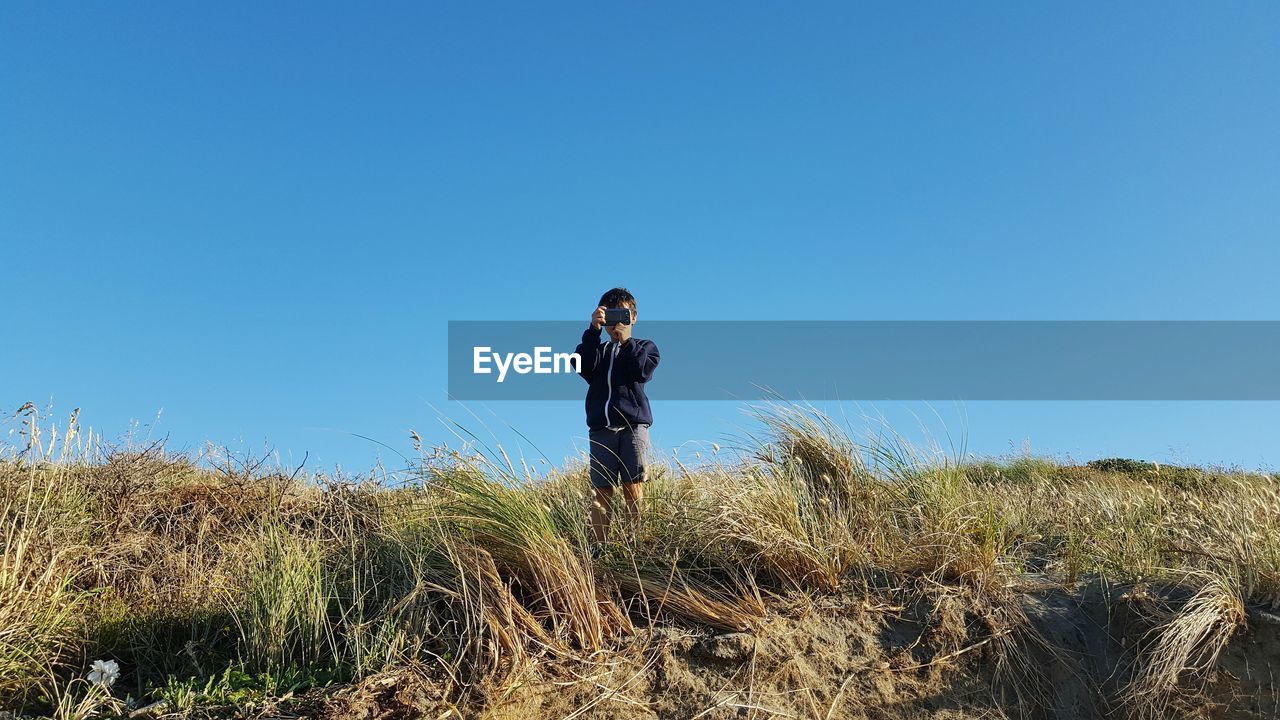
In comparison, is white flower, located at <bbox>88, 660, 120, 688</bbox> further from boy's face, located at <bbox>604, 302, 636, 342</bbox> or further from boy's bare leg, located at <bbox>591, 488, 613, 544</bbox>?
boy's face, located at <bbox>604, 302, 636, 342</bbox>

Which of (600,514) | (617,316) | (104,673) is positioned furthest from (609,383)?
(104,673)

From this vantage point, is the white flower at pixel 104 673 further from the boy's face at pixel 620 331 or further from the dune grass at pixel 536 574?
the boy's face at pixel 620 331

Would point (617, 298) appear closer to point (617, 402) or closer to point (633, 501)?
point (617, 402)

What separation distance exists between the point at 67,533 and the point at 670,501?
198 inches

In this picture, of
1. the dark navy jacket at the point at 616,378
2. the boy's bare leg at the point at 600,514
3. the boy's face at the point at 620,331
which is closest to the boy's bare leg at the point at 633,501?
the boy's bare leg at the point at 600,514

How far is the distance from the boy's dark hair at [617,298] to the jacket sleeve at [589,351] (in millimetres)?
270

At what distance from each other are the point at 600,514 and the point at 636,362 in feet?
4.56

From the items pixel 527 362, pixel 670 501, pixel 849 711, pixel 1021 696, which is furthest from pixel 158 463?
pixel 1021 696

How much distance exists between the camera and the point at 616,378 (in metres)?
6.83

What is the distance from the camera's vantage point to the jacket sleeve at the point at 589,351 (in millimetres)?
6926

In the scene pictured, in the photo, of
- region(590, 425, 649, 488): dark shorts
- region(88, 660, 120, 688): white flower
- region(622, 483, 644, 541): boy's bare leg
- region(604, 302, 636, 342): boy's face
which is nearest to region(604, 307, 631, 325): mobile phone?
region(604, 302, 636, 342): boy's face

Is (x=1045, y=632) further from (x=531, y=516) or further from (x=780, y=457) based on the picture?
(x=531, y=516)

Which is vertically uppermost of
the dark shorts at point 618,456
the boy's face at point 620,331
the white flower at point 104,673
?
the boy's face at point 620,331

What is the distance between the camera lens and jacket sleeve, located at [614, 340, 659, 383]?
6754 millimetres
